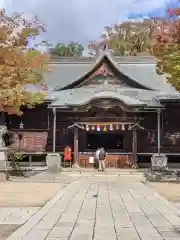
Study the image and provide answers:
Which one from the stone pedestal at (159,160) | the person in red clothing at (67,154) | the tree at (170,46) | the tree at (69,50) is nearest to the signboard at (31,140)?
the person in red clothing at (67,154)

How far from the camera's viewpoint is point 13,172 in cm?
2534

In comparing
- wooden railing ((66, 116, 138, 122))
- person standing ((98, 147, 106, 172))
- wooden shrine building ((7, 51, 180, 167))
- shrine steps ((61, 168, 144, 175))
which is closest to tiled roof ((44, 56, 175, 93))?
wooden shrine building ((7, 51, 180, 167))

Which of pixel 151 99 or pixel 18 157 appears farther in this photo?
pixel 151 99

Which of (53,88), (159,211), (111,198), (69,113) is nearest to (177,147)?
(69,113)

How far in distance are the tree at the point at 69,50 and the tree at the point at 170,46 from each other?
4010cm

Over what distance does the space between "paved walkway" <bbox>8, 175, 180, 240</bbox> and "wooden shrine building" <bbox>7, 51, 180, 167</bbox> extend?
1549 centimetres

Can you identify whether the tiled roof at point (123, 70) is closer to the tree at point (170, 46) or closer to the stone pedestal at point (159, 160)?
the stone pedestal at point (159, 160)

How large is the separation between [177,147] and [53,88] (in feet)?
34.2

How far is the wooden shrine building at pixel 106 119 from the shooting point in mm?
29984

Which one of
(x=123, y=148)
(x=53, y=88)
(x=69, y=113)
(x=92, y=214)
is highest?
(x=53, y=88)

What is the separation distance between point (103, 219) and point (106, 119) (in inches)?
819

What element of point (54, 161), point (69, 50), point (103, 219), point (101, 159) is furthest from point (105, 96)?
point (69, 50)

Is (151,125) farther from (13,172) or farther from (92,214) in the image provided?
(92,214)

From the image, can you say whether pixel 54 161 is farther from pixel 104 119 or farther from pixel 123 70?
pixel 123 70
